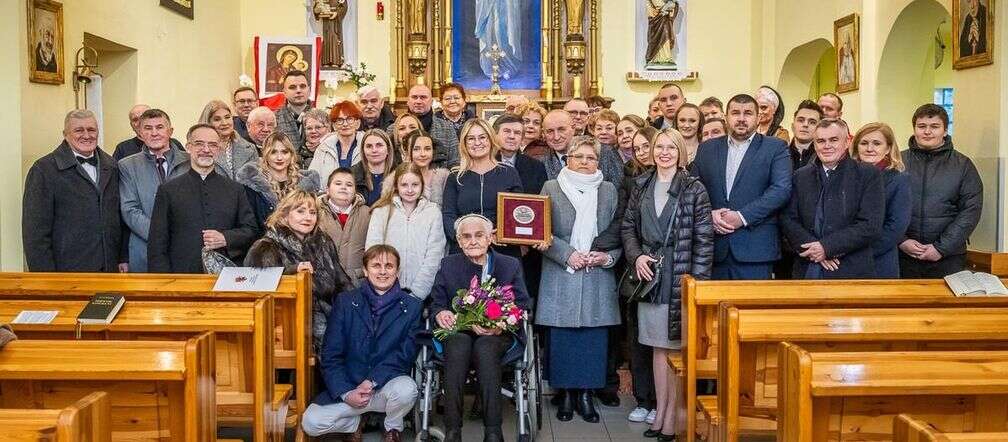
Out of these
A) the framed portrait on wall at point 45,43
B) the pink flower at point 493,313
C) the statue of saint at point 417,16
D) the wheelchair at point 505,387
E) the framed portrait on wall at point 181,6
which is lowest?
the wheelchair at point 505,387

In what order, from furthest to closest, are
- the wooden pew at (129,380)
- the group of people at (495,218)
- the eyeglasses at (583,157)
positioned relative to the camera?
the eyeglasses at (583,157), the group of people at (495,218), the wooden pew at (129,380)

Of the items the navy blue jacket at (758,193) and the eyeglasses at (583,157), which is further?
the eyeglasses at (583,157)

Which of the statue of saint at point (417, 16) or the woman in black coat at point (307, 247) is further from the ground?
the statue of saint at point (417, 16)

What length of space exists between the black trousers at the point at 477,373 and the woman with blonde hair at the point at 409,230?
596 millimetres

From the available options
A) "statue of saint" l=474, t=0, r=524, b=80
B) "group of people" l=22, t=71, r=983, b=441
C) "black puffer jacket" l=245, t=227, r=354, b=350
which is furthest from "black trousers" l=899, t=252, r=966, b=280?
"statue of saint" l=474, t=0, r=524, b=80

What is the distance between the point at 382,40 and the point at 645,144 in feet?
24.8

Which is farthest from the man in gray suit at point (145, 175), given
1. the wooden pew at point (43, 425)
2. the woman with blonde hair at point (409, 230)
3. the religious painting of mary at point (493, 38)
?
the religious painting of mary at point (493, 38)

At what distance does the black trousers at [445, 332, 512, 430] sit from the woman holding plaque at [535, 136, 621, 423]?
0.72 meters

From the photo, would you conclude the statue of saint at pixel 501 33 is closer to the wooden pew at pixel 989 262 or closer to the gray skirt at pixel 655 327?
the wooden pew at pixel 989 262

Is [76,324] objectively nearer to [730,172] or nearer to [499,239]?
[499,239]

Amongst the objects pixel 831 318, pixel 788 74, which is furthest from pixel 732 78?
pixel 831 318

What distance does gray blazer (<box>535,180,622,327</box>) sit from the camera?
209 inches

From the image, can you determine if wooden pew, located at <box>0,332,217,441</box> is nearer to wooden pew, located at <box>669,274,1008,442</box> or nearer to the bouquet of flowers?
the bouquet of flowers

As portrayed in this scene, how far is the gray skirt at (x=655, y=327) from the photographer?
195 inches
